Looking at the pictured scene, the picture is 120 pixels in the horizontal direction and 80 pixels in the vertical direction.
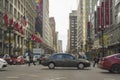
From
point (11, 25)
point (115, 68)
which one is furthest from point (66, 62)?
point (11, 25)

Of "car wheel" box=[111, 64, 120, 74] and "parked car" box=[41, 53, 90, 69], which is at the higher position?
"parked car" box=[41, 53, 90, 69]

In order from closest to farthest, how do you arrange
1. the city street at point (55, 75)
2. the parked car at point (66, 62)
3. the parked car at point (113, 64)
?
the city street at point (55, 75) → the parked car at point (113, 64) → the parked car at point (66, 62)

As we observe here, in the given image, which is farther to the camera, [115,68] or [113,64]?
[115,68]

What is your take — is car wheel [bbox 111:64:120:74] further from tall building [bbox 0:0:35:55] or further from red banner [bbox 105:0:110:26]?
red banner [bbox 105:0:110:26]

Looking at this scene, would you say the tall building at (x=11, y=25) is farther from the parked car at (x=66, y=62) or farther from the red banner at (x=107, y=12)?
the parked car at (x=66, y=62)

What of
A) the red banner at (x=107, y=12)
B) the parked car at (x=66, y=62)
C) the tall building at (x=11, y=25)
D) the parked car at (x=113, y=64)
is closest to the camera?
the parked car at (x=113, y=64)

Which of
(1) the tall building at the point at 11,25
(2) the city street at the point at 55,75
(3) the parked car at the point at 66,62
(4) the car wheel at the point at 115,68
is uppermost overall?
(1) the tall building at the point at 11,25

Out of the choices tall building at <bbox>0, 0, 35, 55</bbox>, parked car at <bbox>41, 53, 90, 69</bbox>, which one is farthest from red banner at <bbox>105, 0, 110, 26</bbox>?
parked car at <bbox>41, 53, 90, 69</bbox>

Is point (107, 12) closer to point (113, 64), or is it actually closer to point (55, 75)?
point (113, 64)

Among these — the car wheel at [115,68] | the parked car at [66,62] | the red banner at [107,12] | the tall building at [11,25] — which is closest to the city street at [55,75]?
the car wheel at [115,68]

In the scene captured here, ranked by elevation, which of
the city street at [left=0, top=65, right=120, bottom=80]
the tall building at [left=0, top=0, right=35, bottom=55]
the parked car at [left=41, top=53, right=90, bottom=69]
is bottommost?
the city street at [left=0, top=65, right=120, bottom=80]

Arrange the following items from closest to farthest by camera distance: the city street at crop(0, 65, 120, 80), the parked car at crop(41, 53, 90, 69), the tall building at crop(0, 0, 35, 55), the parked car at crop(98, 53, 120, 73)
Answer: the city street at crop(0, 65, 120, 80), the parked car at crop(98, 53, 120, 73), the parked car at crop(41, 53, 90, 69), the tall building at crop(0, 0, 35, 55)

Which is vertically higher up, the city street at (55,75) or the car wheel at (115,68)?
the car wheel at (115,68)

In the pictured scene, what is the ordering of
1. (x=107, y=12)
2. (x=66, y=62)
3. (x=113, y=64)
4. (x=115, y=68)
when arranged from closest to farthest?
(x=113, y=64) < (x=115, y=68) < (x=66, y=62) < (x=107, y=12)
